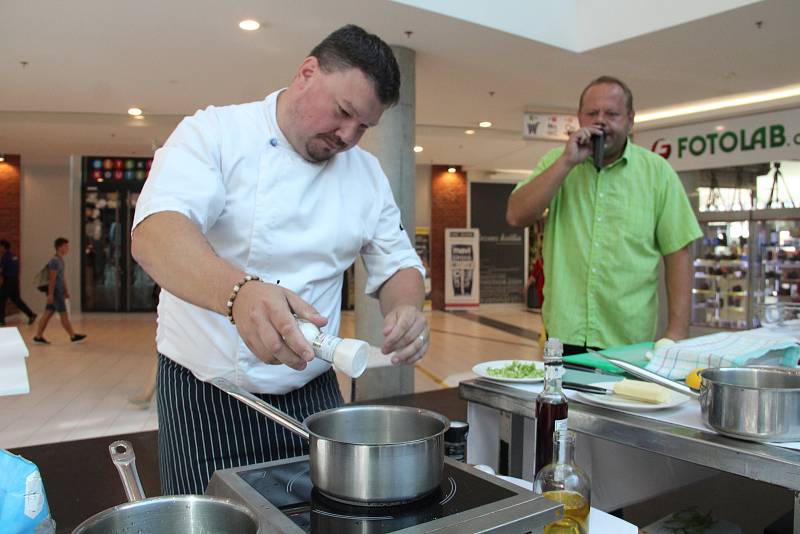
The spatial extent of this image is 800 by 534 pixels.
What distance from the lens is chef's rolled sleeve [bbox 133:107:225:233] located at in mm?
1190

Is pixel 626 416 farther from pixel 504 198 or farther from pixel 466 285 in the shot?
pixel 504 198

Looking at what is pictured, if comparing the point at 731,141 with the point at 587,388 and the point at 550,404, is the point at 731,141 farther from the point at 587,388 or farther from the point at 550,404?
the point at 550,404

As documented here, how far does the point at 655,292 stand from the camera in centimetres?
227

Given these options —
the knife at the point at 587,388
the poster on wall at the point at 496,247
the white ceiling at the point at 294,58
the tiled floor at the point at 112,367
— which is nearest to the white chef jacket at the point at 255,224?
the knife at the point at 587,388

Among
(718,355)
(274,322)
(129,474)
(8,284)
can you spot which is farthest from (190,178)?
(8,284)

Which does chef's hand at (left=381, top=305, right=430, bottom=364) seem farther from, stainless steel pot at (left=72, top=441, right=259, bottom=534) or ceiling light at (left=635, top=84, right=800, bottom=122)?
ceiling light at (left=635, top=84, right=800, bottom=122)

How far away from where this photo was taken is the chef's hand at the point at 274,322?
0.89 meters

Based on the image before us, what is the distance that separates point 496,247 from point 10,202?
10579 mm

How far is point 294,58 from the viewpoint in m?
6.37

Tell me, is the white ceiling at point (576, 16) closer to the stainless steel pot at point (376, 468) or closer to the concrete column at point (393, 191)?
the concrete column at point (393, 191)

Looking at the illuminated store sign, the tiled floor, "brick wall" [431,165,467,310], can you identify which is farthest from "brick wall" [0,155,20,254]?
the illuminated store sign

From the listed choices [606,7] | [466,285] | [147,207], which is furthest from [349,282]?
[147,207]

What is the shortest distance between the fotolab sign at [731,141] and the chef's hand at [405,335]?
7.57m

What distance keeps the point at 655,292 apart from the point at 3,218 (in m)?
14.2
